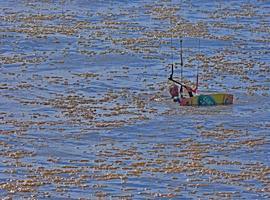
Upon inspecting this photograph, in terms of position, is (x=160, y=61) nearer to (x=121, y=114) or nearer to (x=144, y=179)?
(x=121, y=114)

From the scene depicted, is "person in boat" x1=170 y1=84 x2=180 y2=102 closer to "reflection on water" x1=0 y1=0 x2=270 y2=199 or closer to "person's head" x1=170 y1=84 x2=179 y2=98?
"person's head" x1=170 y1=84 x2=179 y2=98

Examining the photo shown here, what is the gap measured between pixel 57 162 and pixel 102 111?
6278mm

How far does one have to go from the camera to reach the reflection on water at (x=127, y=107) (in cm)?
2467

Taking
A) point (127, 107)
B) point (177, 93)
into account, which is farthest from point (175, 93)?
point (127, 107)

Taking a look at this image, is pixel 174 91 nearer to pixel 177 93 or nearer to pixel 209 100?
pixel 177 93

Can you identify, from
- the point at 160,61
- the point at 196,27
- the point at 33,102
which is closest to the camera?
the point at 33,102

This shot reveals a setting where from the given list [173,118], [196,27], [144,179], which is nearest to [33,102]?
[173,118]

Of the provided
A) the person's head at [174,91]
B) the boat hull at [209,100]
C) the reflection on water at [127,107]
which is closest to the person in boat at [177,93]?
the person's head at [174,91]

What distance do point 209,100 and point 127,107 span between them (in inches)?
87.9

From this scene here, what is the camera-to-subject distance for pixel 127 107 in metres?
33.1

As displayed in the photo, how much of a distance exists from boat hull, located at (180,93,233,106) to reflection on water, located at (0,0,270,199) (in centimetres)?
35

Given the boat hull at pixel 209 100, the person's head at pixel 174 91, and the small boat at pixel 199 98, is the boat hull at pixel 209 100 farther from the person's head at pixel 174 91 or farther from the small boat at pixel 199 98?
the person's head at pixel 174 91

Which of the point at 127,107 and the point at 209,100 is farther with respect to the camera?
the point at 209,100

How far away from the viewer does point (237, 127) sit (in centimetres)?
3062
